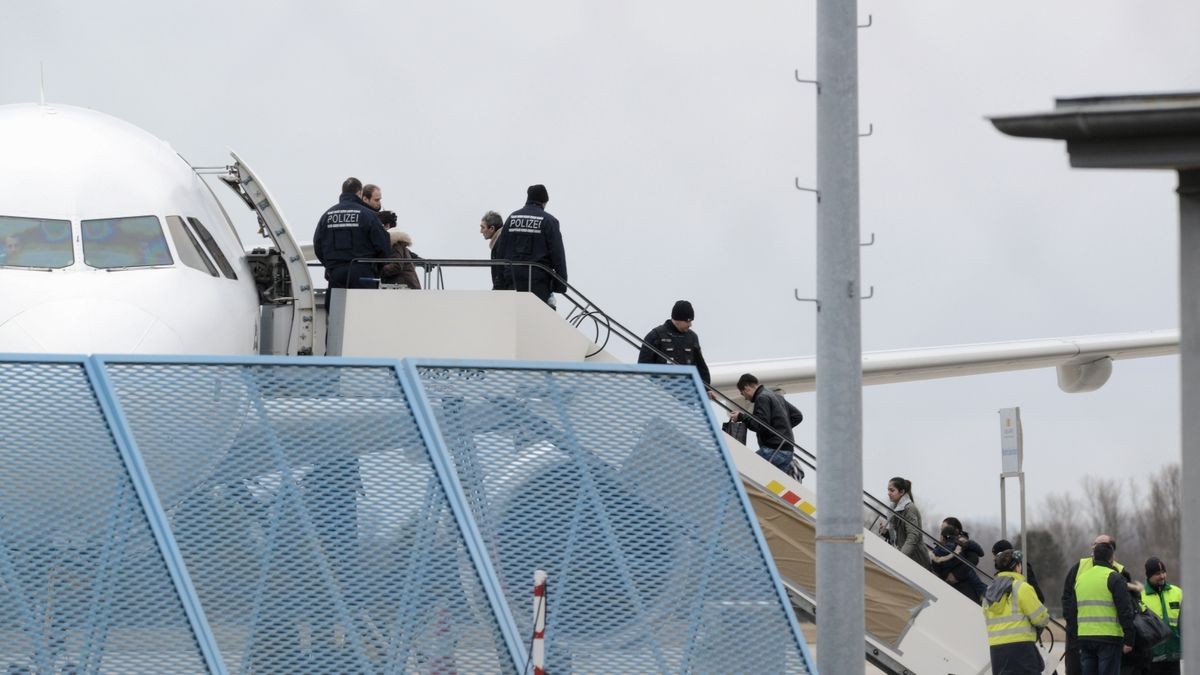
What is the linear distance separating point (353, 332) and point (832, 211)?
5250mm

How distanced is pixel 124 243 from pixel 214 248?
123 centimetres

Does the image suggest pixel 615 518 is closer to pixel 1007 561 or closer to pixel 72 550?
pixel 72 550

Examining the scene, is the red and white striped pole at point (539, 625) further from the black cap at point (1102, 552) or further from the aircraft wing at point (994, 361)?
the aircraft wing at point (994, 361)

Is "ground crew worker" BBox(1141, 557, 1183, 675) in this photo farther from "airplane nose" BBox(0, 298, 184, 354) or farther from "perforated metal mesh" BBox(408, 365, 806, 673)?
"airplane nose" BBox(0, 298, 184, 354)

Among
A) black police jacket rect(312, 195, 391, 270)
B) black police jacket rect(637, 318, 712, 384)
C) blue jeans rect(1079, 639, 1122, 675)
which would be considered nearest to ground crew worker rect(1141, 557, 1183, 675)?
blue jeans rect(1079, 639, 1122, 675)

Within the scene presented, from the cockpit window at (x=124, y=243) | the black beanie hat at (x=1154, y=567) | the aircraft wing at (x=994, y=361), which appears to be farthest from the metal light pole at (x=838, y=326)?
the aircraft wing at (x=994, y=361)

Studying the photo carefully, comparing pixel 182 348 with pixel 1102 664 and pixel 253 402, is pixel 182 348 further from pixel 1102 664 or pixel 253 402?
pixel 1102 664

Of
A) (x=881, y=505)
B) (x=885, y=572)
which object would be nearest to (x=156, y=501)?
(x=885, y=572)

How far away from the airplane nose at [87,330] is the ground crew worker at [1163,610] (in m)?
8.62

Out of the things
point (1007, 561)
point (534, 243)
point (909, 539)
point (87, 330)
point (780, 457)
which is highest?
point (534, 243)

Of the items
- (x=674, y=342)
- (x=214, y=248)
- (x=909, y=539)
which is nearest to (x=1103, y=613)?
(x=909, y=539)

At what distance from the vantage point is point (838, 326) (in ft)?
32.7

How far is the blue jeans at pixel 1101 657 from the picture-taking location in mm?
15047

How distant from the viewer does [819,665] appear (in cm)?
971
